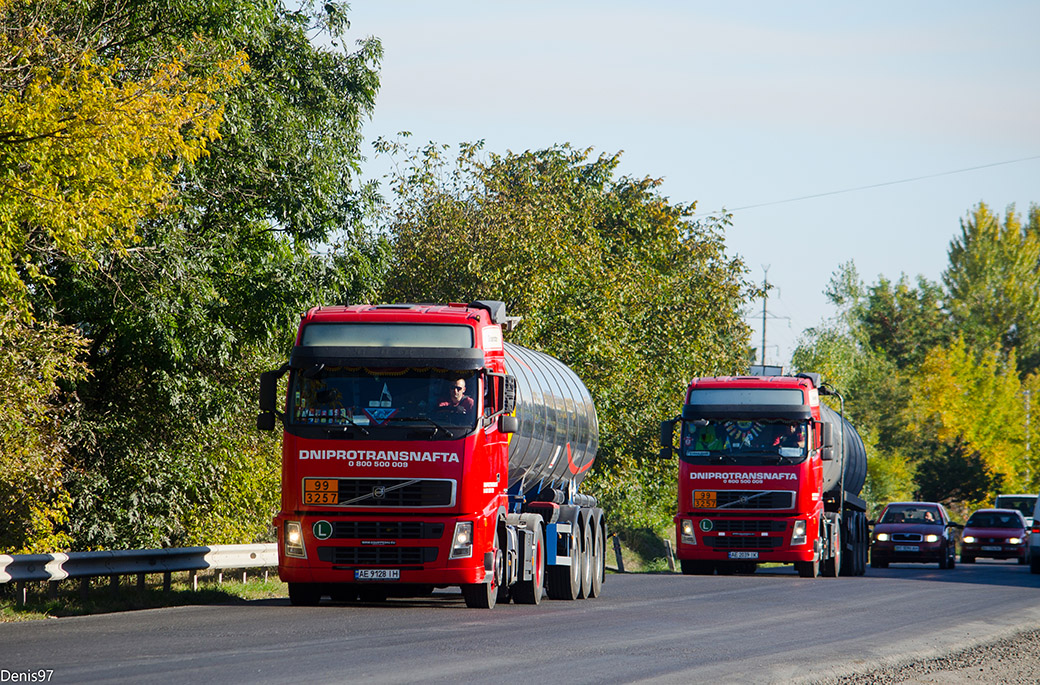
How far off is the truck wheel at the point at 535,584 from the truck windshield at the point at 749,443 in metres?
8.34

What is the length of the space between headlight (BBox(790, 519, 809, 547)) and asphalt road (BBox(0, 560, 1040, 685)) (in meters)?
6.09

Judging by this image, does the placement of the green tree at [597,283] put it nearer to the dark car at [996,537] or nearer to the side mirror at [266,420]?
the dark car at [996,537]

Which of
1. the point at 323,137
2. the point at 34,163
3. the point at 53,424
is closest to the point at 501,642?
the point at 34,163

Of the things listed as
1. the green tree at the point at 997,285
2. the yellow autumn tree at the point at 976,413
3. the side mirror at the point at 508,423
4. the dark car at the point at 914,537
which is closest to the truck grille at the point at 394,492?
the side mirror at the point at 508,423

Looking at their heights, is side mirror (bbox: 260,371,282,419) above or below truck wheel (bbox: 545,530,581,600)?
above

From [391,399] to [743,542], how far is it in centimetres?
1270

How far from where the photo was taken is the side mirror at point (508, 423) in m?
16.1

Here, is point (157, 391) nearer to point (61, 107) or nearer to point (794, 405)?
point (61, 107)

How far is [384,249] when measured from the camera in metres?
28.8

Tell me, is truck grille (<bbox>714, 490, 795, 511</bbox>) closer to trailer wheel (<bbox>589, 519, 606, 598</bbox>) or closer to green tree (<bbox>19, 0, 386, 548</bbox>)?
trailer wheel (<bbox>589, 519, 606, 598</bbox>)

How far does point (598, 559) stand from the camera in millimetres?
21500

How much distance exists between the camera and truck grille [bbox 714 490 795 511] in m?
26.4

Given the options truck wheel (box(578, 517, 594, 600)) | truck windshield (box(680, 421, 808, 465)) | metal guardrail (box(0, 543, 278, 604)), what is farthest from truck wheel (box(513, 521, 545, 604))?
truck windshield (box(680, 421, 808, 465))

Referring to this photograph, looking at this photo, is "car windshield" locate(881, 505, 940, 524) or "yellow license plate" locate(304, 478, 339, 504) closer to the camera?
"yellow license plate" locate(304, 478, 339, 504)
